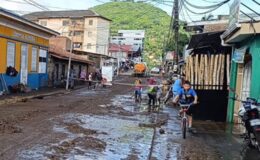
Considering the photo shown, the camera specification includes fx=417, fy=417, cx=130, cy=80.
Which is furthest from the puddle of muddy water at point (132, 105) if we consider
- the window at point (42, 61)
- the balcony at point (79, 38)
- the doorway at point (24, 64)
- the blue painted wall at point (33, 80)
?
the balcony at point (79, 38)

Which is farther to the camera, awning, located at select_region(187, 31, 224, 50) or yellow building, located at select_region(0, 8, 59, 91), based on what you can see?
yellow building, located at select_region(0, 8, 59, 91)

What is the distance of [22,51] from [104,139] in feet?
60.0

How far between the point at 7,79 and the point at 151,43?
75066 mm

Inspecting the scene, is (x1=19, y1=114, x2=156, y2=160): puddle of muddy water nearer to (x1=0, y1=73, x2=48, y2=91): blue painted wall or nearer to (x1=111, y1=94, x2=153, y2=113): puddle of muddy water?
(x1=111, y1=94, x2=153, y2=113): puddle of muddy water

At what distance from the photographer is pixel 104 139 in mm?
10672

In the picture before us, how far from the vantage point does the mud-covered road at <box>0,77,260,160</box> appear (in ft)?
28.7

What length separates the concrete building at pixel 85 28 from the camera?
84.5 metres

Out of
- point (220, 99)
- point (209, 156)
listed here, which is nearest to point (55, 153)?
point (209, 156)

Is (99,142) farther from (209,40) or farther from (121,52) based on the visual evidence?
(121,52)

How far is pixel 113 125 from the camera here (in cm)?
1359

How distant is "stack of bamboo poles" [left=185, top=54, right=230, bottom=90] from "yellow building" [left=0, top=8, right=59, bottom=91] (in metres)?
11.9

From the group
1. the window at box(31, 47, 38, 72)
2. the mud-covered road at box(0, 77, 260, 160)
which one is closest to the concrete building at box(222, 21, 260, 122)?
the mud-covered road at box(0, 77, 260, 160)

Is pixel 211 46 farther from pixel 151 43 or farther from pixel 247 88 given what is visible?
pixel 151 43

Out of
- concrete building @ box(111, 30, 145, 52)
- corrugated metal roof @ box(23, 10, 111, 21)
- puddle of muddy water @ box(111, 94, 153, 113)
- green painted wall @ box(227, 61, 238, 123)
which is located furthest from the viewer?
concrete building @ box(111, 30, 145, 52)
